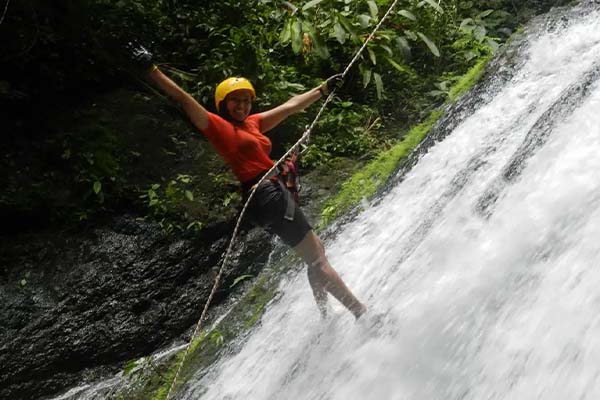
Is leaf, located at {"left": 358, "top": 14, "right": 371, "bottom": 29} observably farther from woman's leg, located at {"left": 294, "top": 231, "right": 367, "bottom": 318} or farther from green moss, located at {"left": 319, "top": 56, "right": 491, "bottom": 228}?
woman's leg, located at {"left": 294, "top": 231, "right": 367, "bottom": 318}

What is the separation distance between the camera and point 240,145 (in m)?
3.45

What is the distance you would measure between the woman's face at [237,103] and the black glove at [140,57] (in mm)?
465

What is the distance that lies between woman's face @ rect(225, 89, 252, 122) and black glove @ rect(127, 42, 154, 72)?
465mm

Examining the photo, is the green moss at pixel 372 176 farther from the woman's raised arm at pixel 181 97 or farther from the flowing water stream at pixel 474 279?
the woman's raised arm at pixel 181 97

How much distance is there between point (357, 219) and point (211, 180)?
1.64 m

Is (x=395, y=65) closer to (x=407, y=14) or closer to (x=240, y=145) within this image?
(x=407, y=14)

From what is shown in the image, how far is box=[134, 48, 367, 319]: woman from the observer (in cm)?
338

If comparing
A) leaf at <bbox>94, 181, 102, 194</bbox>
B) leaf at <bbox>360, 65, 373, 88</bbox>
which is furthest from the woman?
leaf at <bbox>360, 65, 373, 88</bbox>

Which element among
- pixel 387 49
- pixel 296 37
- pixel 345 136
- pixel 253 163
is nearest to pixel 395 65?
pixel 387 49

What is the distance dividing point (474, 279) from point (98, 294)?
3.09 metres

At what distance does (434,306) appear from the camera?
10.6 feet

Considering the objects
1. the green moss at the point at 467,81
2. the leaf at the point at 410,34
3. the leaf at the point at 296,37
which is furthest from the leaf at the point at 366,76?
the green moss at the point at 467,81

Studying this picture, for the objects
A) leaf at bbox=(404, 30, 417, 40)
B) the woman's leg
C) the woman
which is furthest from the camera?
leaf at bbox=(404, 30, 417, 40)

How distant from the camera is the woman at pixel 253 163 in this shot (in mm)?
3381
